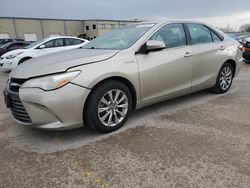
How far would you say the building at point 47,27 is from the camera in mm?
39172

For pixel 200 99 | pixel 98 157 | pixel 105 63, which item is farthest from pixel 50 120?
pixel 200 99

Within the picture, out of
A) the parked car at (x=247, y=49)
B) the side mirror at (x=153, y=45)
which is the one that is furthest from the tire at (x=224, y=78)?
the parked car at (x=247, y=49)

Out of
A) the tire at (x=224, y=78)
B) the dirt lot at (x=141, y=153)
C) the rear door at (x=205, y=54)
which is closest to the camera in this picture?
the dirt lot at (x=141, y=153)

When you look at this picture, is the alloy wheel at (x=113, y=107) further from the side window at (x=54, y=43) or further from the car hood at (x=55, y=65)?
the side window at (x=54, y=43)

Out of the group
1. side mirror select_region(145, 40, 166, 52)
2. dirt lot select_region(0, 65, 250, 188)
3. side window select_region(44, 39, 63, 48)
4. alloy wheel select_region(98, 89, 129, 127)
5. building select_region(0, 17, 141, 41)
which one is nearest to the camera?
dirt lot select_region(0, 65, 250, 188)

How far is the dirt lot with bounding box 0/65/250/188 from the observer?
6.84 feet

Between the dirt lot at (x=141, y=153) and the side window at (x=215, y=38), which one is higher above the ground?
the side window at (x=215, y=38)

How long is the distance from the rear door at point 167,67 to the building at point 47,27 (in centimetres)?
3578

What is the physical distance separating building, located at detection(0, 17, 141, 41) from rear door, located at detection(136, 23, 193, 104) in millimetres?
35782

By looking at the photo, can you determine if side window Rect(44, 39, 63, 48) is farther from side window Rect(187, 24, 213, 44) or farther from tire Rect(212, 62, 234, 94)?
tire Rect(212, 62, 234, 94)

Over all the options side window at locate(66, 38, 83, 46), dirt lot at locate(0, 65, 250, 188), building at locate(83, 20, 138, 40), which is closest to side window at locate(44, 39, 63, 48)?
side window at locate(66, 38, 83, 46)

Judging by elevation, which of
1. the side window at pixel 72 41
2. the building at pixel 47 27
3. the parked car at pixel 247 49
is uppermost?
the side window at pixel 72 41

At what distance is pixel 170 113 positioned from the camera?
146 inches

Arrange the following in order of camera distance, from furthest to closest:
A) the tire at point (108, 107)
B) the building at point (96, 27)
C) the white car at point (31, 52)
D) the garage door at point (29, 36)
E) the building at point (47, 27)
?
1. the building at point (96, 27)
2. the garage door at point (29, 36)
3. the building at point (47, 27)
4. the white car at point (31, 52)
5. the tire at point (108, 107)
